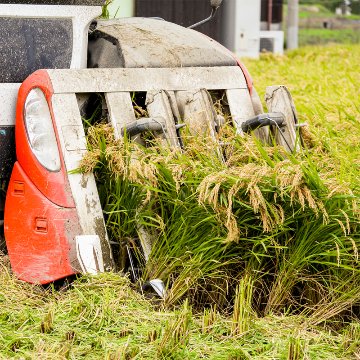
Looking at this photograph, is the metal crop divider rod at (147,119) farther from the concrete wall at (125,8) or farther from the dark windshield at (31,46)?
the concrete wall at (125,8)

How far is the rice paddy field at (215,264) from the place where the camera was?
3.80 meters

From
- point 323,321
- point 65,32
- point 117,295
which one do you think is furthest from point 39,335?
point 65,32

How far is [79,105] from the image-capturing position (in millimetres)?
4715

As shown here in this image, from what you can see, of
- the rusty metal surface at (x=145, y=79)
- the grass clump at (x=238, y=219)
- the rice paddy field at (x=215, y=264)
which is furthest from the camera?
the rusty metal surface at (x=145, y=79)

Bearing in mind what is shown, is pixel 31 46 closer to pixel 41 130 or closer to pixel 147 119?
pixel 41 130

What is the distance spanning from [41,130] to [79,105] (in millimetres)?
230

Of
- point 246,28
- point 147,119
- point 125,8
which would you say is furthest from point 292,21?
point 147,119

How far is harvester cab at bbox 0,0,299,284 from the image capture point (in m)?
4.46

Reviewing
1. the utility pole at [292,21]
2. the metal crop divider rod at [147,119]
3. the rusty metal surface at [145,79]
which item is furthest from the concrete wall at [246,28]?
the metal crop divider rod at [147,119]

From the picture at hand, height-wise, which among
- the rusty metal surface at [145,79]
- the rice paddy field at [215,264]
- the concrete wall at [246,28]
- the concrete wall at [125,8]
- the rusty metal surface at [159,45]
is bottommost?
the concrete wall at [246,28]

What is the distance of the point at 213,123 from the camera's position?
4805 millimetres

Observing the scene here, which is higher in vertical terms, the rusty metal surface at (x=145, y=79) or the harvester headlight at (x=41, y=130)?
the rusty metal surface at (x=145, y=79)

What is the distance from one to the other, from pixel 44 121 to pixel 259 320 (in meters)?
1.33

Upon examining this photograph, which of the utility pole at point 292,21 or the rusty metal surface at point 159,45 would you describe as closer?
the rusty metal surface at point 159,45
